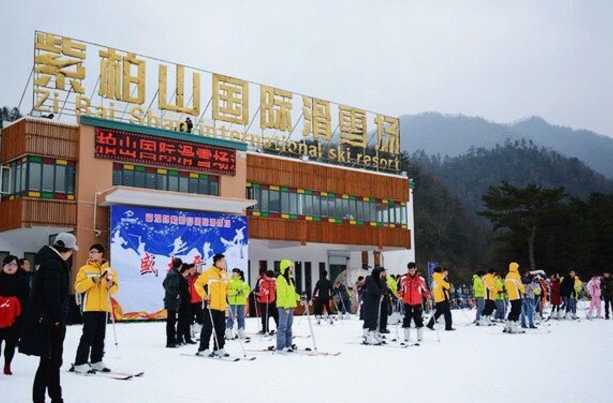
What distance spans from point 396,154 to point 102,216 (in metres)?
20.3

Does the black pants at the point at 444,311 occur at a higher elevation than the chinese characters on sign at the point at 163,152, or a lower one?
lower

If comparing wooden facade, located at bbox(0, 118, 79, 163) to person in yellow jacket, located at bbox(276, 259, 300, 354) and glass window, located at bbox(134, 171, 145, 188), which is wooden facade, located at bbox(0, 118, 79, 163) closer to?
glass window, located at bbox(134, 171, 145, 188)

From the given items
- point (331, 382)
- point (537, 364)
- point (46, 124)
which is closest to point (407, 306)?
point (537, 364)

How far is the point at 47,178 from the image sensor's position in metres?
25.9

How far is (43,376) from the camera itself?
6.18 m

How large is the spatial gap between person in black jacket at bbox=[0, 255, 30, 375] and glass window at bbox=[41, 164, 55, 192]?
1772cm

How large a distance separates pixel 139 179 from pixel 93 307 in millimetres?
19787

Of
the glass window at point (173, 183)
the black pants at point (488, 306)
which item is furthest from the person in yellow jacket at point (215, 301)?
the glass window at point (173, 183)

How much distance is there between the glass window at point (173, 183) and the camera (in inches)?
1147

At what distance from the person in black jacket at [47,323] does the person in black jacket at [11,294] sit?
2.83 m

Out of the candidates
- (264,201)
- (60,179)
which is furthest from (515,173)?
(60,179)

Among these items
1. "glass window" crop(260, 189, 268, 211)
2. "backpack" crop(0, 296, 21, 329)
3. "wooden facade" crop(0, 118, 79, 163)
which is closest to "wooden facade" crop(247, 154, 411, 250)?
"glass window" crop(260, 189, 268, 211)

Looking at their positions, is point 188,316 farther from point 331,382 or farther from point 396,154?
point 396,154

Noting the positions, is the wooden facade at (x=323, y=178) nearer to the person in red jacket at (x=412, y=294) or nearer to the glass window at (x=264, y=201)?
the glass window at (x=264, y=201)
